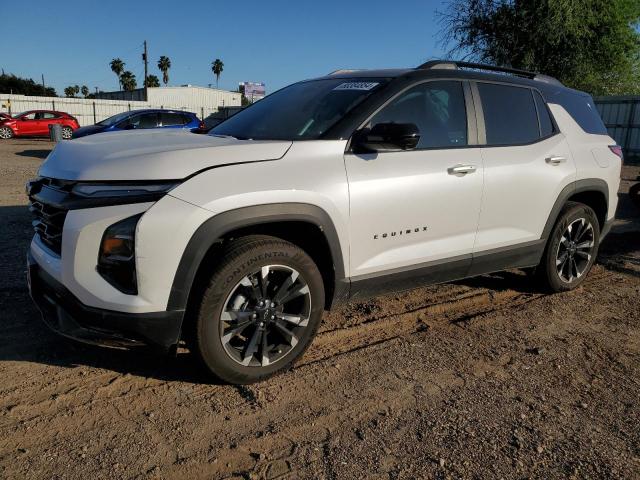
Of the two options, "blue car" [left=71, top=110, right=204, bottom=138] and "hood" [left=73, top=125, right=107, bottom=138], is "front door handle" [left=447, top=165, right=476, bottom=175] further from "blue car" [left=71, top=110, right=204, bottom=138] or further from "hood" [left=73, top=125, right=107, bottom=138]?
"hood" [left=73, top=125, right=107, bottom=138]

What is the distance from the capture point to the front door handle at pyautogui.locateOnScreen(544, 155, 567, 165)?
4.26 meters

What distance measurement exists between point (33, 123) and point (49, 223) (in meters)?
27.3

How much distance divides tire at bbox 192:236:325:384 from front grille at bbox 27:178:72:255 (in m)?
0.83

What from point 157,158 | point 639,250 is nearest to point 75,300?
point 157,158

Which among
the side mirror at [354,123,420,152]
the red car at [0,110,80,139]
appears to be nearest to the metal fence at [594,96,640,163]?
the side mirror at [354,123,420,152]

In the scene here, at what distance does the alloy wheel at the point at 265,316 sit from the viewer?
9.48 ft

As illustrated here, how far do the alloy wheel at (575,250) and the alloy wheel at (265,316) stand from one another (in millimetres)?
2724

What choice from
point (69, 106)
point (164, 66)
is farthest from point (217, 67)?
point (69, 106)

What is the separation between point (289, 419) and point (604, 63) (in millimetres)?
25690

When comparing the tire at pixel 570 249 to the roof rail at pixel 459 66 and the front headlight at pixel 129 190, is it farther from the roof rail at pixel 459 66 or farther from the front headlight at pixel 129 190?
the front headlight at pixel 129 190

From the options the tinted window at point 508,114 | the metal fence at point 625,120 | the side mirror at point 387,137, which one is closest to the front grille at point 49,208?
the side mirror at point 387,137

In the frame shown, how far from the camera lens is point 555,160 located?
4.32 metres

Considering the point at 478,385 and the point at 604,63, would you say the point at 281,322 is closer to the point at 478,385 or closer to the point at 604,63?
the point at 478,385

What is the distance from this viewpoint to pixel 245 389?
10.0 ft
